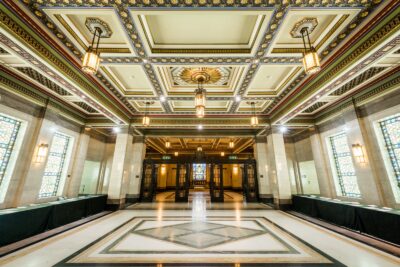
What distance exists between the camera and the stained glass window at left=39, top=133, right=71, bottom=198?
697 cm

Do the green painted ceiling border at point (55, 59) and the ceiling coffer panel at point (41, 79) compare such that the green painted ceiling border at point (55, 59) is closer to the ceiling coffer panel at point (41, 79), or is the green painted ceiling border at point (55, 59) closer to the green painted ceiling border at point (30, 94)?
the ceiling coffer panel at point (41, 79)

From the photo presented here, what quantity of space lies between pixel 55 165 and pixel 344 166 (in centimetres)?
1234

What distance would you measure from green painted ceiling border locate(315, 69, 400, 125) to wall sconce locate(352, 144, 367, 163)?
4.78 ft

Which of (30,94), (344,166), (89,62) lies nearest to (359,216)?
(344,166)

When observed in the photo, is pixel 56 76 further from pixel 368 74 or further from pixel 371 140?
pixel 371 140

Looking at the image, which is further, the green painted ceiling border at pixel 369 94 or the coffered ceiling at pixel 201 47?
the green painted ceiling border at pixel 369 94

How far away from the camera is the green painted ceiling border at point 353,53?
291 cm

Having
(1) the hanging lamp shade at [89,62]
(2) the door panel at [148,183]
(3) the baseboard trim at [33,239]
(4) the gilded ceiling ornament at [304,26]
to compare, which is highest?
(4) the gilded ceiling ornament at [304,26]

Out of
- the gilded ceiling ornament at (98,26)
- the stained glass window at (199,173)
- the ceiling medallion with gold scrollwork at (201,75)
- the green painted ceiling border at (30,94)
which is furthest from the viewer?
the stained glass window at (199,173)

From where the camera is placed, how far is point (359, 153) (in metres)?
5.69

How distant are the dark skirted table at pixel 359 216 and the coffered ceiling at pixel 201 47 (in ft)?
10.4

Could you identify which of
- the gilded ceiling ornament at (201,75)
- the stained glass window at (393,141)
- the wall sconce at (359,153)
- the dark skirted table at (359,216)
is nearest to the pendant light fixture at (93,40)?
the gilded ceiling ornament at (201,75)

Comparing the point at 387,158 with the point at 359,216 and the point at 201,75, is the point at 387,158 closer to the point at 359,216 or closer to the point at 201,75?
the point at 359,216

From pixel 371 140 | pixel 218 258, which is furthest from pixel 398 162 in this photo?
pixel 218 258
